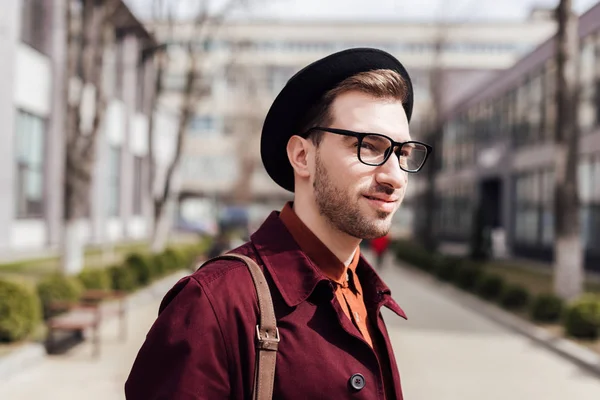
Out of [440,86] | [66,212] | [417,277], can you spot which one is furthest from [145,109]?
[66,212]

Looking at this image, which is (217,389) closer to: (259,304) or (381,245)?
(259,304)

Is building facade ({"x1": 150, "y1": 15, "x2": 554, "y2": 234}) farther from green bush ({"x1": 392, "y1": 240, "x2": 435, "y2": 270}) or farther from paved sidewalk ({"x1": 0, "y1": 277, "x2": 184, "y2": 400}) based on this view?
paved sidewalk ({"x1": 0, "y1": 277, "x2": 184, "y2": 400})

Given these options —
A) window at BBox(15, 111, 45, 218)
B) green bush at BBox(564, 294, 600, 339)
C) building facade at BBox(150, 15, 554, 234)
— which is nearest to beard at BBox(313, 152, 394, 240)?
green bush at BBox(564, 294, 600, 339)

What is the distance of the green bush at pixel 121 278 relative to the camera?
53.3 ft

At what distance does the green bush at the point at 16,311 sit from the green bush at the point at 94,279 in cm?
341

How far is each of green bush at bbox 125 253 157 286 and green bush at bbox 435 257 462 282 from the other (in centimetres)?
802

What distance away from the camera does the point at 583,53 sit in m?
26.3

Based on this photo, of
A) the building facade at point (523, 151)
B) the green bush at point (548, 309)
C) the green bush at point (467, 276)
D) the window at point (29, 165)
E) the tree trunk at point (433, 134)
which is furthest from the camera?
the tree trunk at point (433, 134)

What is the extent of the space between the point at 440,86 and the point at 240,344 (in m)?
30.1

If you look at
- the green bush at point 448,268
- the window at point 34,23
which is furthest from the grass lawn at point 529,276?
the window at point 34,23

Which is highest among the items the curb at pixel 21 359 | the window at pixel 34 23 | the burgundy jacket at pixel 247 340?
the window at pixel 34 23

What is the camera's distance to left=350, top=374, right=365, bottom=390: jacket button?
188cm

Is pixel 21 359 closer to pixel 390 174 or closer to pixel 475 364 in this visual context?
pixel 475 364

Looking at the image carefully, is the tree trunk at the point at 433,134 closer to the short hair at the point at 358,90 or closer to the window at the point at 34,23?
the window at the point at 34,23
